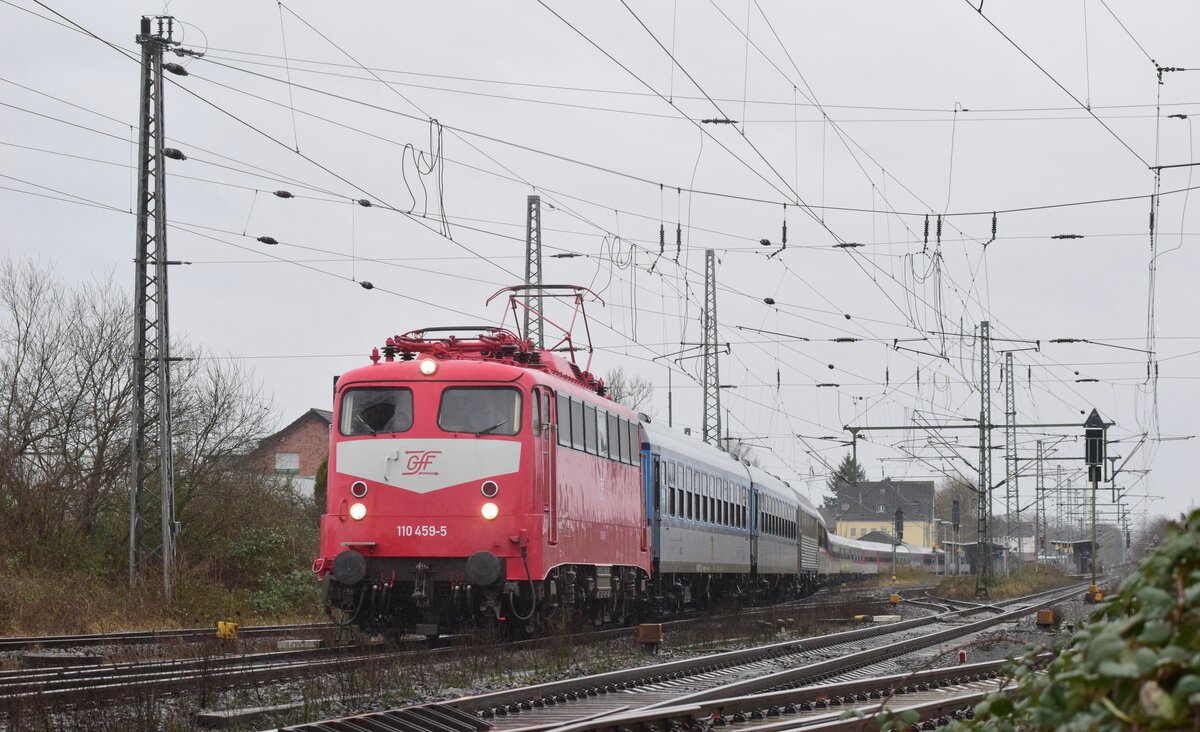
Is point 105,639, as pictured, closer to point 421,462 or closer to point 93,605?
point 93,605

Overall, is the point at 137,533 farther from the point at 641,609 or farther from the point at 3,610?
the point at 641,609

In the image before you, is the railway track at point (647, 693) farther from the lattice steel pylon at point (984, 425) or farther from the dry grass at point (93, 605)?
the lattice steel pylon at point (984, 425)

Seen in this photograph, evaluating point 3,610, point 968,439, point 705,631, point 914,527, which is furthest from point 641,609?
point 914,527

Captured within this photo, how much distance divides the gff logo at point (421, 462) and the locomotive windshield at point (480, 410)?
1.15 ft

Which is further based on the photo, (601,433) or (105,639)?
(601,433)

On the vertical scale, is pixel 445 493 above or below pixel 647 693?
above

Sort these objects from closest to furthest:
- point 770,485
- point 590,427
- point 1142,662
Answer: point 1142,662 → point 590,427 → point 770,485

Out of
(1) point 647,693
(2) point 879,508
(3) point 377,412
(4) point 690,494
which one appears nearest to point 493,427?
(3) point 377,412

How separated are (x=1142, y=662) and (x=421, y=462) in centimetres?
1270

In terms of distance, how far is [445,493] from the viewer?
52.3ft

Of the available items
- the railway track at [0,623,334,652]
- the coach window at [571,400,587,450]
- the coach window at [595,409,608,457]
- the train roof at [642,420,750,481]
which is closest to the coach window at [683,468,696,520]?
the train roof at [642,420,750,481]

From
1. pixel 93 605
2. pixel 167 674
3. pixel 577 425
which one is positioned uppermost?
pixel 577 425

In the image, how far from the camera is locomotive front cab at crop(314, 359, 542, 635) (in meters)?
15.9

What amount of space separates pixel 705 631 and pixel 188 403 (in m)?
15.8
